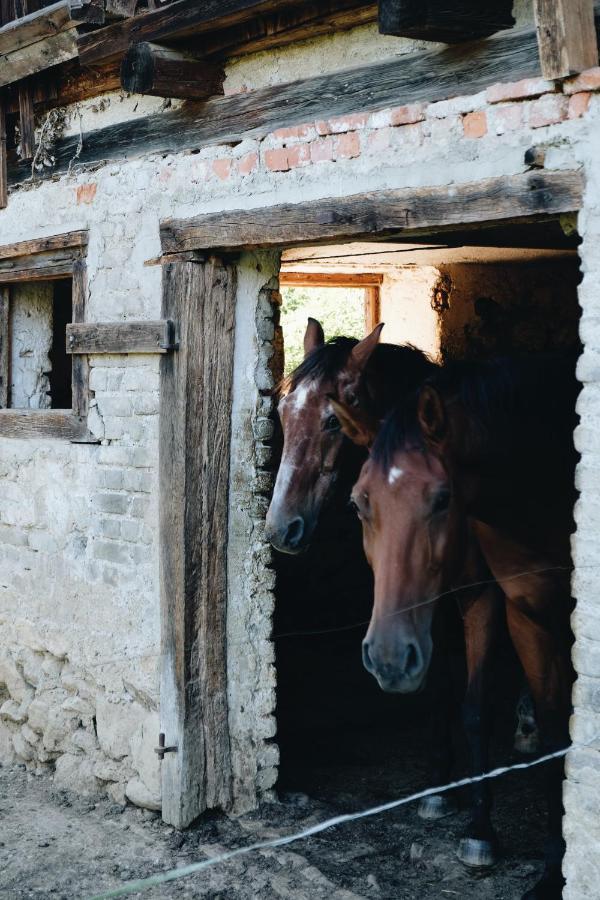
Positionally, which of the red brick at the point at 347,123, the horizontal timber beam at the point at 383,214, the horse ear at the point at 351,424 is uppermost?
the red brick at the point at 347,123

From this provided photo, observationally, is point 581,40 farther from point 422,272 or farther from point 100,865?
point 422,272

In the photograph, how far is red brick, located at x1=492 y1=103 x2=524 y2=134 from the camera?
374 cm

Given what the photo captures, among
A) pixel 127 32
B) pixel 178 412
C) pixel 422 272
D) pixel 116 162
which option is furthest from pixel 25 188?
pixel 422 272

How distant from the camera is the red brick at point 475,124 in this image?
12.7 ft

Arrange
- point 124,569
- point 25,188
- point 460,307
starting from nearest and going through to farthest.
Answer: point 124,569
point 25,188
point 460,307

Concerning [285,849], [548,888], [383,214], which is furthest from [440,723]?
[383,214]

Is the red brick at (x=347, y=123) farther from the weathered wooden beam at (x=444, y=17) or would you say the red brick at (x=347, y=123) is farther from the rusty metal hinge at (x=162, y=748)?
the rusty metal hinge at (x=162, y=748)

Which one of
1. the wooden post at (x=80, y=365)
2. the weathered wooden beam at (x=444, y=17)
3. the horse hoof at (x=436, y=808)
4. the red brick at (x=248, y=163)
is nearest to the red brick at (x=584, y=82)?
the weathered wooden beam at (x=444, y=17)

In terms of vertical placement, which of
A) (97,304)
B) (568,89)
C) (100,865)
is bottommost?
(100,865)

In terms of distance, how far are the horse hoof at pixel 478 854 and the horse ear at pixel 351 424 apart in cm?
185

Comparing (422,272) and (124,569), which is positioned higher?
(422,272)

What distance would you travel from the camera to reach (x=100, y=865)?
4852mm

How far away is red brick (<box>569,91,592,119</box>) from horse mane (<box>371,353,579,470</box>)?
1.04 m

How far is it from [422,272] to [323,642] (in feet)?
10.1
